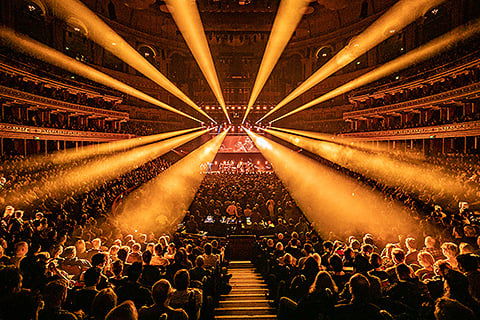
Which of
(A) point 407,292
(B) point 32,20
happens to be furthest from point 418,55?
(B) point 32,20

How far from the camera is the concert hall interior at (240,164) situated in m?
A: 4.30

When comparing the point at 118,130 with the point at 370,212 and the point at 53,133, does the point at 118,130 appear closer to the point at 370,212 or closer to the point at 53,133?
the point at 53,133

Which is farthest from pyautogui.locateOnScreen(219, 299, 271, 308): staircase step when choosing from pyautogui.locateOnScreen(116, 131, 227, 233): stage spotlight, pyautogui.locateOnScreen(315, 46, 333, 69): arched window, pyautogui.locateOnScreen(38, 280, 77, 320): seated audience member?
pyautogui.locateOnScreen(315, 46, 333, 69): arched window

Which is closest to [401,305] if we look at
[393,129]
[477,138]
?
[477,138]

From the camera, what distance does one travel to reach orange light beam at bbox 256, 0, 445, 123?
27.0m

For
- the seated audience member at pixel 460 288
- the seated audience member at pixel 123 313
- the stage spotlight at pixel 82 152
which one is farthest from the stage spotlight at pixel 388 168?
the stage spotlight at pixel 82 152

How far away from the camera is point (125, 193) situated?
58.8 feet

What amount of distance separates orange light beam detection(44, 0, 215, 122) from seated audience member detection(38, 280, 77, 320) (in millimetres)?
28179

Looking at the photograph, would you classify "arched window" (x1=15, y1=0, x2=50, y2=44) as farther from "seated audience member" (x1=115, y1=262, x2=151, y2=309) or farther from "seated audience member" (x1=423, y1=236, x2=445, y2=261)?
"seated audience member" (x1=423, y1=236, x2=445, y2=261)

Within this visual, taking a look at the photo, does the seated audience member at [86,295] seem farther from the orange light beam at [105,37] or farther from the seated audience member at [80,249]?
the orange light beam at [105,37]

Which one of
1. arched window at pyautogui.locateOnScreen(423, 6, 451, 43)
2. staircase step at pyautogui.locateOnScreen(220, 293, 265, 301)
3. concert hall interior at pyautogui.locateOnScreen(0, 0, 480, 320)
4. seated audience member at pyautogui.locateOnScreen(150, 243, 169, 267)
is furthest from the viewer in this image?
arched window at pyautogui.locateOnScreen(423, 6, 451, 43)

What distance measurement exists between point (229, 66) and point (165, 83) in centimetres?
918

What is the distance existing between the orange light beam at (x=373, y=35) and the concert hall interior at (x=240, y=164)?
0.19 meters

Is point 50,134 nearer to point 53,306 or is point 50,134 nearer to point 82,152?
point 82,152
